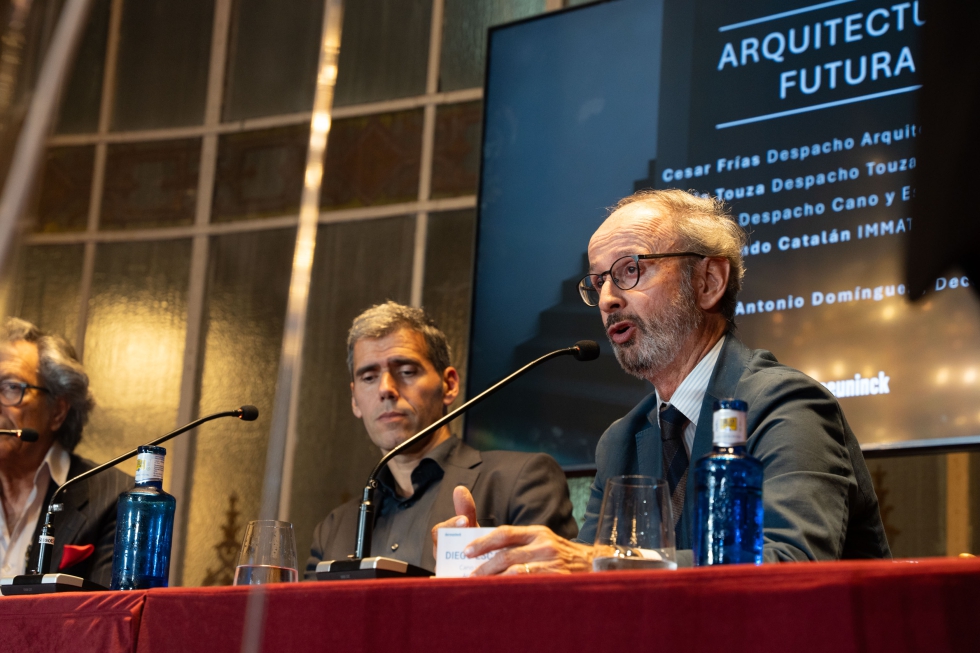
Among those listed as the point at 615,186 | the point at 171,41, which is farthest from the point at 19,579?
the point at 171,41

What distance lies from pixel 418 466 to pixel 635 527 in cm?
151

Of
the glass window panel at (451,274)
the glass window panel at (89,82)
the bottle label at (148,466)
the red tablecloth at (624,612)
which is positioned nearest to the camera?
the red tablecloth at (624,612)

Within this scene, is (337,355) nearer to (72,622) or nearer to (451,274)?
(451,274)

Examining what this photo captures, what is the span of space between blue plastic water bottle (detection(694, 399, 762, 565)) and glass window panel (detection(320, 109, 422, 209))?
3.10m

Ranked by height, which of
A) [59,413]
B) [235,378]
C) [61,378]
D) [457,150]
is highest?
[457,150]

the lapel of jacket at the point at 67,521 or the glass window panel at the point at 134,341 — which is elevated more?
the glass window panel at the point at 134,341

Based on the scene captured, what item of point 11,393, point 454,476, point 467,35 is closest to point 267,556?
point 454,476

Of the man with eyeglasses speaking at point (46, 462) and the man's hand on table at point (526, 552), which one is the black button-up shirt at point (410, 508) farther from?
the man's hand on table at point (526, 552)

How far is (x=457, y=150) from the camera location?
4070mm

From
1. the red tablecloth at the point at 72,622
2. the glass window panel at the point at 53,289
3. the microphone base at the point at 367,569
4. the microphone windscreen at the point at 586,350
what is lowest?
the red tablecloth at the point at 72,622

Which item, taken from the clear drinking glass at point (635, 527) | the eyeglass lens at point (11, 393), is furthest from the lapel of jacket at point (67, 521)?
the clear drinking glass at point (635, 527)

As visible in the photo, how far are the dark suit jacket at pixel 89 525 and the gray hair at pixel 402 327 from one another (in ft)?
2.30

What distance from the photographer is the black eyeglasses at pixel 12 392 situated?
9.86 feet

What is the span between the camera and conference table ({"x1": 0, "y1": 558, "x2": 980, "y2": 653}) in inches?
33.1
